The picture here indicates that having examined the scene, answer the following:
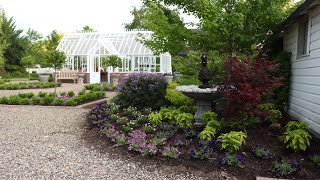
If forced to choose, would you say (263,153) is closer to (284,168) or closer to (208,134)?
(284,168)

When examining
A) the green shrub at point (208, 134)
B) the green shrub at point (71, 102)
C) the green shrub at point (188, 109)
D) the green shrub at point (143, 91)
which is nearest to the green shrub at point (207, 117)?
the green shrub at point (208, 134)

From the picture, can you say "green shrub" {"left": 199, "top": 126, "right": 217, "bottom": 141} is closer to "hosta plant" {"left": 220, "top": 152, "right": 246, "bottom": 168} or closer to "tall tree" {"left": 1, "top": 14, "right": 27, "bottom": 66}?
"hosta plant" {"left": 220, "top": 152, "right": 246, "bottom": 168}

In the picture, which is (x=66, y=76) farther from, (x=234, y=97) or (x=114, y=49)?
(x=234, y=97)

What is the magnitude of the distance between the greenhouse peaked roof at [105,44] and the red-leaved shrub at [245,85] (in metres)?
17.0

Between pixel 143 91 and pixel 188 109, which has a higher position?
pixel 143 91

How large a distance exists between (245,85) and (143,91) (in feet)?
13.7

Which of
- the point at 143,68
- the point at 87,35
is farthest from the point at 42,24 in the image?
the point at 143,68

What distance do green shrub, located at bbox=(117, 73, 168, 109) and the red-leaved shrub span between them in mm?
3522

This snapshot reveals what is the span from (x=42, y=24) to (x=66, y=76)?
26.3m

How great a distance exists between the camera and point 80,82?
21688 mm

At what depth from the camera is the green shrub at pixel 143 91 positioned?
27.2ft

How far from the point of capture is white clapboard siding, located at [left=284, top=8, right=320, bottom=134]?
5.49m

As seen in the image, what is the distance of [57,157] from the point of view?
4.77 metres

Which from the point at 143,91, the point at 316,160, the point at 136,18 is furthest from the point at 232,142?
the point at 136,18
